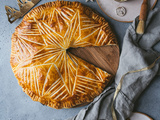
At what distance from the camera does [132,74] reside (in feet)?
3.95

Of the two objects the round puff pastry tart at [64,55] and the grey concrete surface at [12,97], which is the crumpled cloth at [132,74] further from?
the grey concrete surface at [12,97]

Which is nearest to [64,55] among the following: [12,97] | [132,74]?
[132,74]

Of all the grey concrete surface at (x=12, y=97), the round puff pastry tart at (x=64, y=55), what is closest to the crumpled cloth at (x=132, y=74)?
the round puff pastry tart at (x=64, y=55)

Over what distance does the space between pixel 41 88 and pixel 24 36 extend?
0.37m

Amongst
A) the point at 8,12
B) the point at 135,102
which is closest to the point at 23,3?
the point at 8,12

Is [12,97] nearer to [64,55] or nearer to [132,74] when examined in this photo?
[64,55]

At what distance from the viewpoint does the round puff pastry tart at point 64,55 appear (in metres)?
1.25

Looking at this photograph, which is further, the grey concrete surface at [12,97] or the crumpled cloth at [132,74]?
the grey concrete surface at [12,97]

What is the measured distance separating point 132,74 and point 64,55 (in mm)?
453

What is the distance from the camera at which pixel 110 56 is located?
50.8 inches

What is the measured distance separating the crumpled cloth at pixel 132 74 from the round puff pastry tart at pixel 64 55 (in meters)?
0.09

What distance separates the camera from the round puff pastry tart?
1254 millimetres

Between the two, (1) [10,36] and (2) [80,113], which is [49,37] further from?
(2) [80,113]

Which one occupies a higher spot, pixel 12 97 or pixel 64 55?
pixel 64 55
